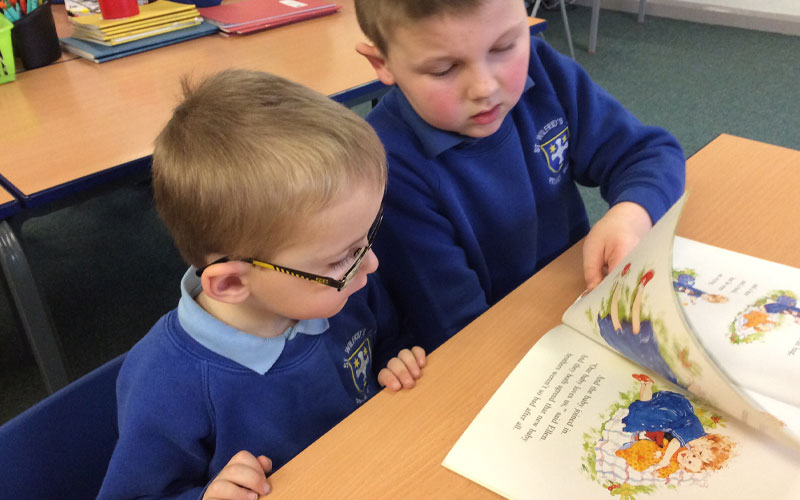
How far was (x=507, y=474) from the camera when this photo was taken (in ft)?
1.84

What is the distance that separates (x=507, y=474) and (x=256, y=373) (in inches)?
12.5

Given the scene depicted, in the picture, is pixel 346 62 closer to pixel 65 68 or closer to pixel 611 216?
pixel 65 68

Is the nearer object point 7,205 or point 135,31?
point 7,205

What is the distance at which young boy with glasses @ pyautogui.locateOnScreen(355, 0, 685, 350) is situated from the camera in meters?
0.84

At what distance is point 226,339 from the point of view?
2.35 feet

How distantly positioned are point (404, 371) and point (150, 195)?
1.88 feet

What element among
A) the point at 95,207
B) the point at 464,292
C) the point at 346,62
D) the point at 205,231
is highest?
the point at 205,231

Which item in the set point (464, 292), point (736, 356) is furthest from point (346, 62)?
point (736, 356)

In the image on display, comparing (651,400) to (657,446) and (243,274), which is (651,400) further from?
(243,274)

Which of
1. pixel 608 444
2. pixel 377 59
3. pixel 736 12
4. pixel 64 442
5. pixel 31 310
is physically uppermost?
pixel 377 59

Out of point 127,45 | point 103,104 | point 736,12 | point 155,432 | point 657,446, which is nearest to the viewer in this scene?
point 657,446

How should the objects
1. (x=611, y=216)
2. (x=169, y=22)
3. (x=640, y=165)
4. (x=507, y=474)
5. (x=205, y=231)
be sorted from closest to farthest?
(x=507, y=474) < (x=205, y=231) < (x=611, y=216) < (x=640, y=165) < (x=169, y=22)

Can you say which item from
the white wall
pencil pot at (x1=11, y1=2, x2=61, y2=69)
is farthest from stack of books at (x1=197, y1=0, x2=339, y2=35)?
the white wall

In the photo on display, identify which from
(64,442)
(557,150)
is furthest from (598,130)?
(64,442)
